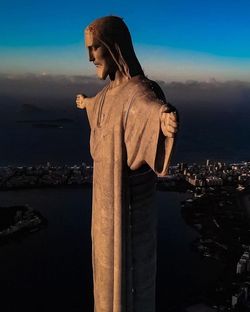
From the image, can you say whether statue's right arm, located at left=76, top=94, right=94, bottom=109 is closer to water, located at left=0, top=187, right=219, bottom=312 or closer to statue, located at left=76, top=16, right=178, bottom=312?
statue, located at left=76, top=16, right=178, bottom=312

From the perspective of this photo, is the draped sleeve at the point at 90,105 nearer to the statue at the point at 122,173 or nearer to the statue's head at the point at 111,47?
the statue at the point at 122,173

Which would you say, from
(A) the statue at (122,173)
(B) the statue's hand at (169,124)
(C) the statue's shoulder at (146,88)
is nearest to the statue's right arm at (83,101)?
(A) the statue at (122,173)

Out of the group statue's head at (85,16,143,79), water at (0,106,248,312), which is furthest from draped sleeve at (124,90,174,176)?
water at (0,106,248,312)

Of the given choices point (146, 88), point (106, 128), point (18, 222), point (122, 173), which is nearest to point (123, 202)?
point (122, 173)

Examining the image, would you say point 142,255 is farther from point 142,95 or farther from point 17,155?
point 17,155

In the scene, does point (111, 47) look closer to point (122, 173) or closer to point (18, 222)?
point (122, 173)
